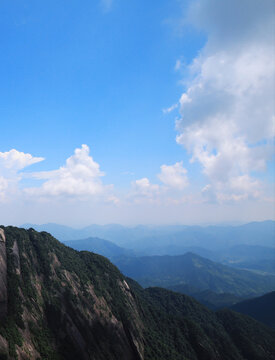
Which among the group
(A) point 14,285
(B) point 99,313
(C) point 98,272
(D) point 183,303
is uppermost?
(A) point 14,285

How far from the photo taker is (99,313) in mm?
66812

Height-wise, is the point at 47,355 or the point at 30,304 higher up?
the point at 30,304

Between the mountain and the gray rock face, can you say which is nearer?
the gray rock face

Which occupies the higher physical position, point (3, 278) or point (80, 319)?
point (3, 278)

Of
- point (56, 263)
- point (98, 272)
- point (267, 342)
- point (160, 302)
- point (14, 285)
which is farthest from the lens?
point (160, 302)

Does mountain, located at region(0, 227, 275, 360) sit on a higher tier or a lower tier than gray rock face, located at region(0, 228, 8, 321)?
lower

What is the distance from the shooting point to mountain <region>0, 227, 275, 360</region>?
1969 inches

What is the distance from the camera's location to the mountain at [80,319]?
50000mm

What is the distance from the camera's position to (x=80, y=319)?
6053cm

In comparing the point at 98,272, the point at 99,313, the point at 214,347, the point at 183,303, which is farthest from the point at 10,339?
the point at 183,303

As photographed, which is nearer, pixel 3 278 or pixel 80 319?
pixel 3 278

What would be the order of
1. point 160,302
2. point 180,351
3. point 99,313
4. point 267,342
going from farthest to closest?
point 160,302
point 267,342
point 180,351
point 99,313

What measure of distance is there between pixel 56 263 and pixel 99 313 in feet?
71.6

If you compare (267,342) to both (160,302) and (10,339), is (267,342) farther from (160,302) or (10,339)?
(10,339)
